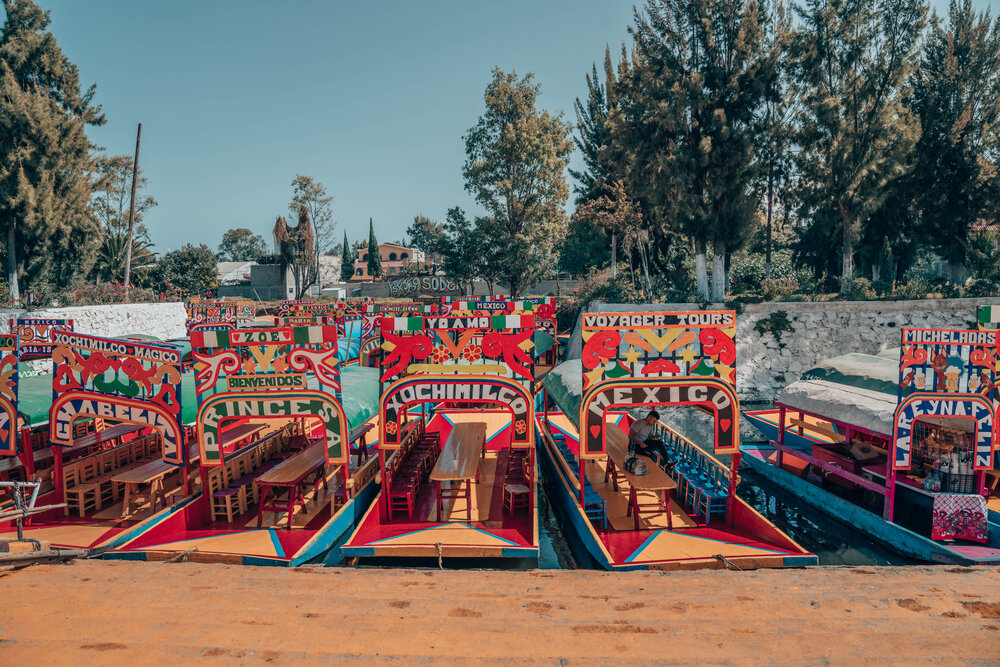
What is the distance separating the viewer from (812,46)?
25.0 m

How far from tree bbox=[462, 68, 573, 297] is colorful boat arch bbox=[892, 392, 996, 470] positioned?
31.1m

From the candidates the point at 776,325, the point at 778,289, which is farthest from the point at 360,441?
the point at 778,289

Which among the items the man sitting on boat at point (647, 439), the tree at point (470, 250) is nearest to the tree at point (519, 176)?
the tree at point (470, 250)

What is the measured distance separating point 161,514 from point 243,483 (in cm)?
177

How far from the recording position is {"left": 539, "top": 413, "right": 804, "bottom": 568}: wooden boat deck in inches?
295

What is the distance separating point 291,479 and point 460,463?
2.95 m

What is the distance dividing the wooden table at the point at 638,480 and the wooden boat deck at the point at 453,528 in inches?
73.2

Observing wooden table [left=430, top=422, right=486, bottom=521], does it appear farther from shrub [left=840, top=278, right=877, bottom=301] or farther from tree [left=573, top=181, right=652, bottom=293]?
shrub [left=840, top=278, right=877, bottom=301]

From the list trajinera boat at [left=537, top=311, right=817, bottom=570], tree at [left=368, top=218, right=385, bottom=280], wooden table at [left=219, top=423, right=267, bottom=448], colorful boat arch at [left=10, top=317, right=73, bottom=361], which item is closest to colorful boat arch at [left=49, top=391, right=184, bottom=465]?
wooden table at [left=219, top=423, right=267, bottom=448]

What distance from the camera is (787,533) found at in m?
10.7

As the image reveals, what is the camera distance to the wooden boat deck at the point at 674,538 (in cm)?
749

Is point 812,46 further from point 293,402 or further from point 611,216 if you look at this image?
point 293,402

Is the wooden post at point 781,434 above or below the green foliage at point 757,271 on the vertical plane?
below

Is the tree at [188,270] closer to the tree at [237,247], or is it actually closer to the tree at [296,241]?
the tree at [296,241]
